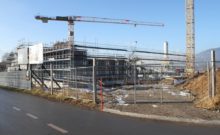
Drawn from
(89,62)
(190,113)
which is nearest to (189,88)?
(190,113)

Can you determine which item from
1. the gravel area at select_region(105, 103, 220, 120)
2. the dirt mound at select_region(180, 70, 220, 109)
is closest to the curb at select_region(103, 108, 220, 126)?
the gravel area at select_region(105, 103, 220, 120)

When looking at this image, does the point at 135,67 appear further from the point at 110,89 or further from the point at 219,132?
the point at 219,132

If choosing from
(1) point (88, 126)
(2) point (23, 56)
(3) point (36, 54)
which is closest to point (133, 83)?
(1) point (88, 126)

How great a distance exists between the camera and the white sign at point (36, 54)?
35625 mm

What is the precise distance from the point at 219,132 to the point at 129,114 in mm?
4776

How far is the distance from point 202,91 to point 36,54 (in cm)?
1978

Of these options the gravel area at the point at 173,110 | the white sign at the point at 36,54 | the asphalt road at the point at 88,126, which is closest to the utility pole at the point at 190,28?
the white sign at the point at 36,54

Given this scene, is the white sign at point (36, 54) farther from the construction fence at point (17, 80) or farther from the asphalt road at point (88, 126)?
the asphalt road at point (88, 126)

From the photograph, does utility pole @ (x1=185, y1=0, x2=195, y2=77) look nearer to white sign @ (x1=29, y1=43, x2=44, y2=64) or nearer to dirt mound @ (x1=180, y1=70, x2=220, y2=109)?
white sign @ (x1=29, y1=43, x2=44, y2=64)

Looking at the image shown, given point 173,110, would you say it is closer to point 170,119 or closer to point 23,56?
point 170,119

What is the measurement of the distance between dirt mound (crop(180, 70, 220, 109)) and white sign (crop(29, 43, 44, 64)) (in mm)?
14396

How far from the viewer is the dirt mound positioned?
52.1 ft

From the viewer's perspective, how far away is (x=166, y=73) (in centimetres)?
2323

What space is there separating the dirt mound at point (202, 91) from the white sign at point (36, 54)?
47.2 feet
